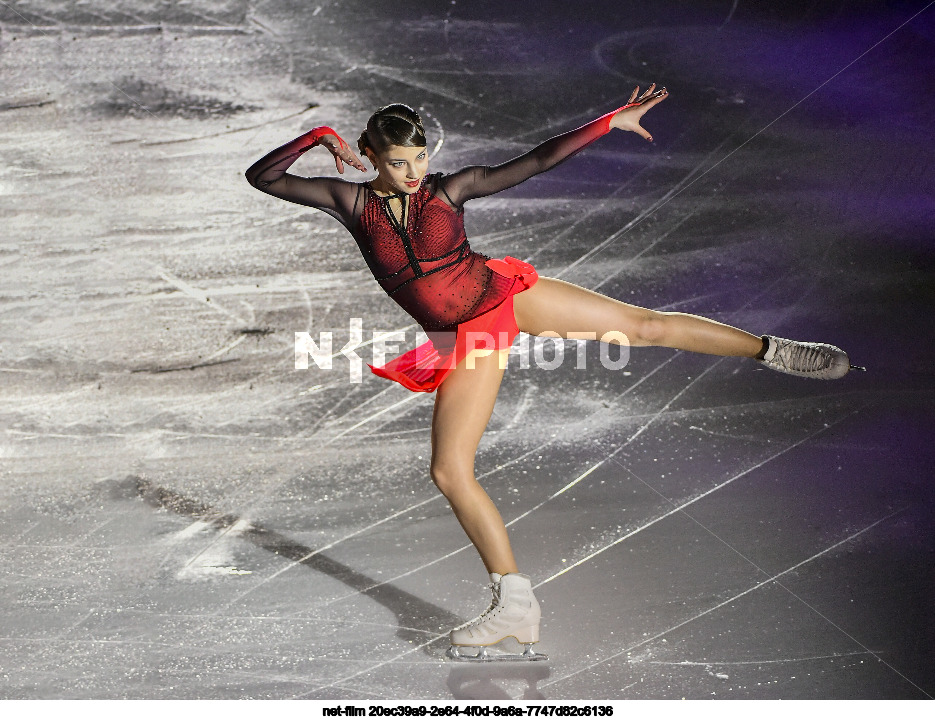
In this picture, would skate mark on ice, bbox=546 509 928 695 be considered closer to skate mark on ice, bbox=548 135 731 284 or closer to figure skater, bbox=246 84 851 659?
figure skater, bbox=246 84 851 659

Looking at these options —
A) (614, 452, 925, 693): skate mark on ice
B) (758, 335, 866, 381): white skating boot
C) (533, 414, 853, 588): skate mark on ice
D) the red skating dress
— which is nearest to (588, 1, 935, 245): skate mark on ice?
(533, 414, 853, 588): skate mark on ice

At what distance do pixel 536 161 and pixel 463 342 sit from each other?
2.07ft

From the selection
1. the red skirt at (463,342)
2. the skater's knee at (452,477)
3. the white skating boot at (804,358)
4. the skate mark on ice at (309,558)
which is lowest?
the skate mark on ice at (309,558)

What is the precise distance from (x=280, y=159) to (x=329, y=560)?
1647mm

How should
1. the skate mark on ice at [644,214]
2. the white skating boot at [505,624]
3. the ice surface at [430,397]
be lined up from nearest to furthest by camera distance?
the white skating boot at [505,624] → the ice surface at [430,397] → the skate mark on ice at [644,214]

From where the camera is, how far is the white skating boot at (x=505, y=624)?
364 cm

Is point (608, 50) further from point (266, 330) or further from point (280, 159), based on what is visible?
point (280, 159)

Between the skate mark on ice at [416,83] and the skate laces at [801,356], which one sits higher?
the skate mark on ice at [416,83]

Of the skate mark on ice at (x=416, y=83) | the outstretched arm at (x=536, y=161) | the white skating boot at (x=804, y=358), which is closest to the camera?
the outstretched arm at (x=536, y=161)

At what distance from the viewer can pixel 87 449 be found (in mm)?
5426

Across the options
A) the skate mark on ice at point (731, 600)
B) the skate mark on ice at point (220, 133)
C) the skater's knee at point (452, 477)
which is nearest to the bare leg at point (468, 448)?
the skater's knee at point (452, 477)

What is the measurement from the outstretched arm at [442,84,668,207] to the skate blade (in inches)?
57.9

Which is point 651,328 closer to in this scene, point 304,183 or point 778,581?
point 778,581

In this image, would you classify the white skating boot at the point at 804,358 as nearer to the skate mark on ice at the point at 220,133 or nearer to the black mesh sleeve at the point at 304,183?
the black mesh sleeve at the point at 304,183
